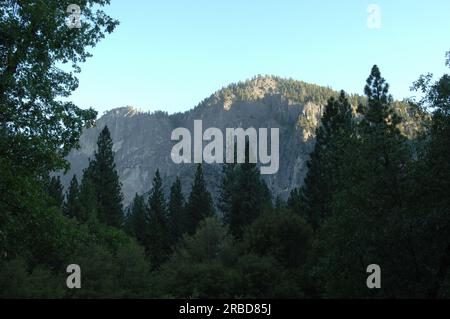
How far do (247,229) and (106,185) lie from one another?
27102 mm

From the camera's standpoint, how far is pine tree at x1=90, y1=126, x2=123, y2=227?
6288 centimetres

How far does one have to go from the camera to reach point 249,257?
36625 millimetres

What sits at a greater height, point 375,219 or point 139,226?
point 375,219

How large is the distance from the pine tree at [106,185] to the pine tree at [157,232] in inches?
230

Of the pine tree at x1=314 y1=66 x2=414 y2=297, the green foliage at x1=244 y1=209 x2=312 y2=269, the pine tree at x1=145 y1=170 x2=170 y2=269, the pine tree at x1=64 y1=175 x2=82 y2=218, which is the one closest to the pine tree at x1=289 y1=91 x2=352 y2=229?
the green foliage at x1=244 y1=209 x2=312 y2=269

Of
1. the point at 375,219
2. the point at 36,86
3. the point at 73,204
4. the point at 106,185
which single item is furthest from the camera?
the point at 106,185

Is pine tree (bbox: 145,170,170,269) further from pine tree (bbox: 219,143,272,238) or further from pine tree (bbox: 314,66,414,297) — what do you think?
pine tree (bbox: 314,66,414,297)

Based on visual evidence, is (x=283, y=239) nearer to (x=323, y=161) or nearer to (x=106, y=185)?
(x=323, y=161)

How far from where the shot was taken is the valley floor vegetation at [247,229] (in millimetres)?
12280

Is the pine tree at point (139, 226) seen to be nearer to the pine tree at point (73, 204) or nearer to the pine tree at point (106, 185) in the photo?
the pine tree at point (106, 185)

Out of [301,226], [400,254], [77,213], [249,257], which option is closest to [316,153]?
[301,226]

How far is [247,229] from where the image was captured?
4378 centimetres

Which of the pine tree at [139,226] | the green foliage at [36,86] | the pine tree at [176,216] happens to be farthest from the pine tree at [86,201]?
the green foliage at [36,86]

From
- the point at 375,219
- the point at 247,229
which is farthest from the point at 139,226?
the point at 375,219
